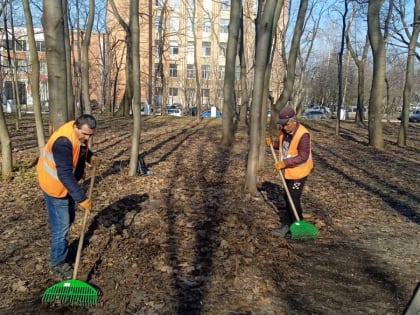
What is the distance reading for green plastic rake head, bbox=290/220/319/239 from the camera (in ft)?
19.0

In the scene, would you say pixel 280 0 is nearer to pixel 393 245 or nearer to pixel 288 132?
pixel 288 132

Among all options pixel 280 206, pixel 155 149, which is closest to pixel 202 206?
pixel 280 206

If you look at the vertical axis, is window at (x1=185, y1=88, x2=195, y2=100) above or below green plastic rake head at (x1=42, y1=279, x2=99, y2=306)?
above

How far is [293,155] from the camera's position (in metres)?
5.82

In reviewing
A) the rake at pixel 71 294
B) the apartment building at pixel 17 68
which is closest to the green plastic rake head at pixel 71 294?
the rake at pixel 71 294

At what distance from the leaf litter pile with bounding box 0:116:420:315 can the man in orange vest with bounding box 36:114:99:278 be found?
343mm

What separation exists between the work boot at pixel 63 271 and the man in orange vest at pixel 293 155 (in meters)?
2.90

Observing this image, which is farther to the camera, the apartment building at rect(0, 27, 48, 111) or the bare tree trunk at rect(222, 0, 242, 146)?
the apartment building at rect(0, 27, 48, 111)

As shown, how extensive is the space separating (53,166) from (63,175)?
0.69 ft

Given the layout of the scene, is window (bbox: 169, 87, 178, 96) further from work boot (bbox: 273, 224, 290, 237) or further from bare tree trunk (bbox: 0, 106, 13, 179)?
work boot (bbox: 273, 224, 290, 237)

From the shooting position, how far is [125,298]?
4004mm

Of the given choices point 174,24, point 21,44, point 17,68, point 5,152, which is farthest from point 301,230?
point 174,24

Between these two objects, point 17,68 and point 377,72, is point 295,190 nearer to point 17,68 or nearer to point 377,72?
point 377,72

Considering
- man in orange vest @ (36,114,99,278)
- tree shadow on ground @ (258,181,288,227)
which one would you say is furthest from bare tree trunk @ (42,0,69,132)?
tree shadow on ground @ (258,181,288,227)
